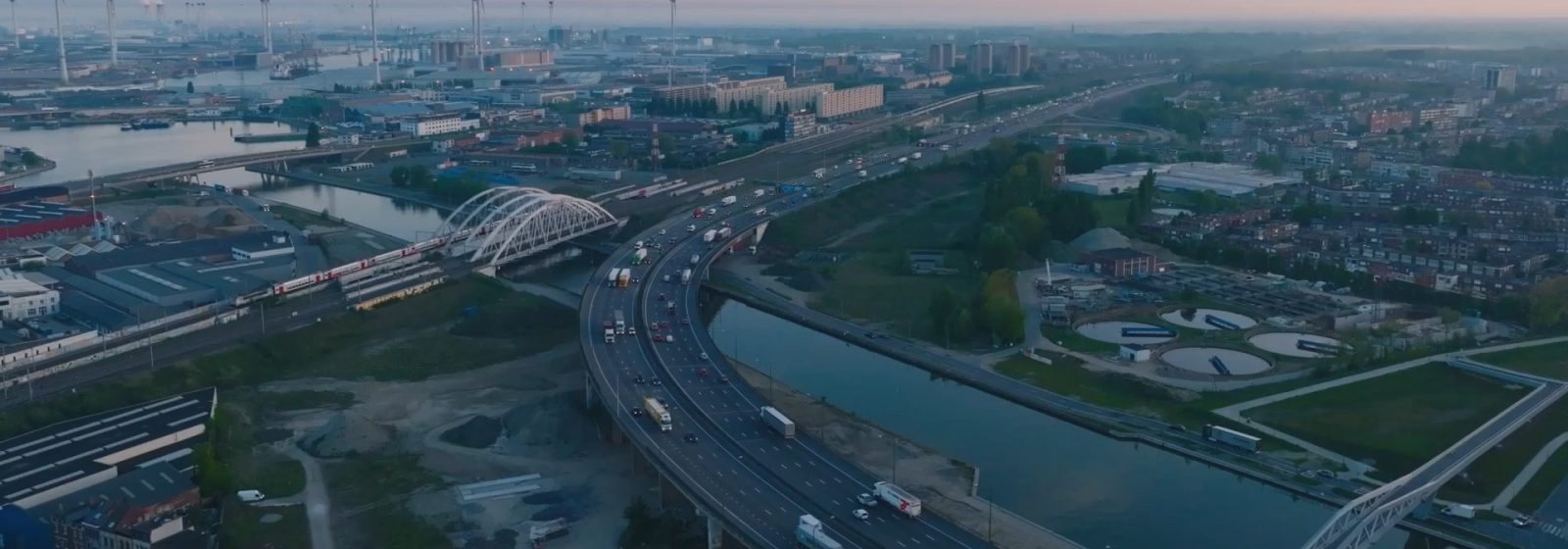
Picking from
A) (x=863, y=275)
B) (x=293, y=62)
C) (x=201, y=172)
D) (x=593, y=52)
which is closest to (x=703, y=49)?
(x=593, y=52)

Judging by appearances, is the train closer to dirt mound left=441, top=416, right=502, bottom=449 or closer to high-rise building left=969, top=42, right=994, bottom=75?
dirt mound left=441, top=416, right=502, bottom=449

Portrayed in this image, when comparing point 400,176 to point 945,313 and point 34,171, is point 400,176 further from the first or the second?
point 945,313

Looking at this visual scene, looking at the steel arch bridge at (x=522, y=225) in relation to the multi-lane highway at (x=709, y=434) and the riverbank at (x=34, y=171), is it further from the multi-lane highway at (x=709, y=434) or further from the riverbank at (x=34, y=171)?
the riverbank at (x=34, y=171)

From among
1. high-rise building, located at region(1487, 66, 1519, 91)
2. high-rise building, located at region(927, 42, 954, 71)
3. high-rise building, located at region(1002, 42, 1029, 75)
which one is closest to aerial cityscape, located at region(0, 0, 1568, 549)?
high-rise building, located at region(1487, 66, 1519, 91)

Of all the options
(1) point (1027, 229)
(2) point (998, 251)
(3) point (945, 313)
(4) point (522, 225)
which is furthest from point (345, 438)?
(1) point (1027, 229)

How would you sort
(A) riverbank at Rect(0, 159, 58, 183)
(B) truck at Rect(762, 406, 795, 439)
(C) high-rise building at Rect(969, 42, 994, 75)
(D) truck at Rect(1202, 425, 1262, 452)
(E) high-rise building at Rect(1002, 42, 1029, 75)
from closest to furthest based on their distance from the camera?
(B) truck at Rect(762, 406, 795, 439) → (D) truck at Rect(1202, 425, 1262, 452) → (A) riverbank at Rect(0, 159, 58, 183) → (E) high-rise building at Rect(1002, 42, 1029, 75) → (C) high-rise building at Rect(969, 42, 994, 75)

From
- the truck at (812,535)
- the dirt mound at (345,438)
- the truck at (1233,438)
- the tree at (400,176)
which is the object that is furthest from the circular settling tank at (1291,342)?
the tree at (400,176)

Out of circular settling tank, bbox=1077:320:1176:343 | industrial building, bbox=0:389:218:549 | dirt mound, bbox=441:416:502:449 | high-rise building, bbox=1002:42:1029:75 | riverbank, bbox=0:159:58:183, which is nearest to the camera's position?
industrial building, bbox=0:389:218:549
